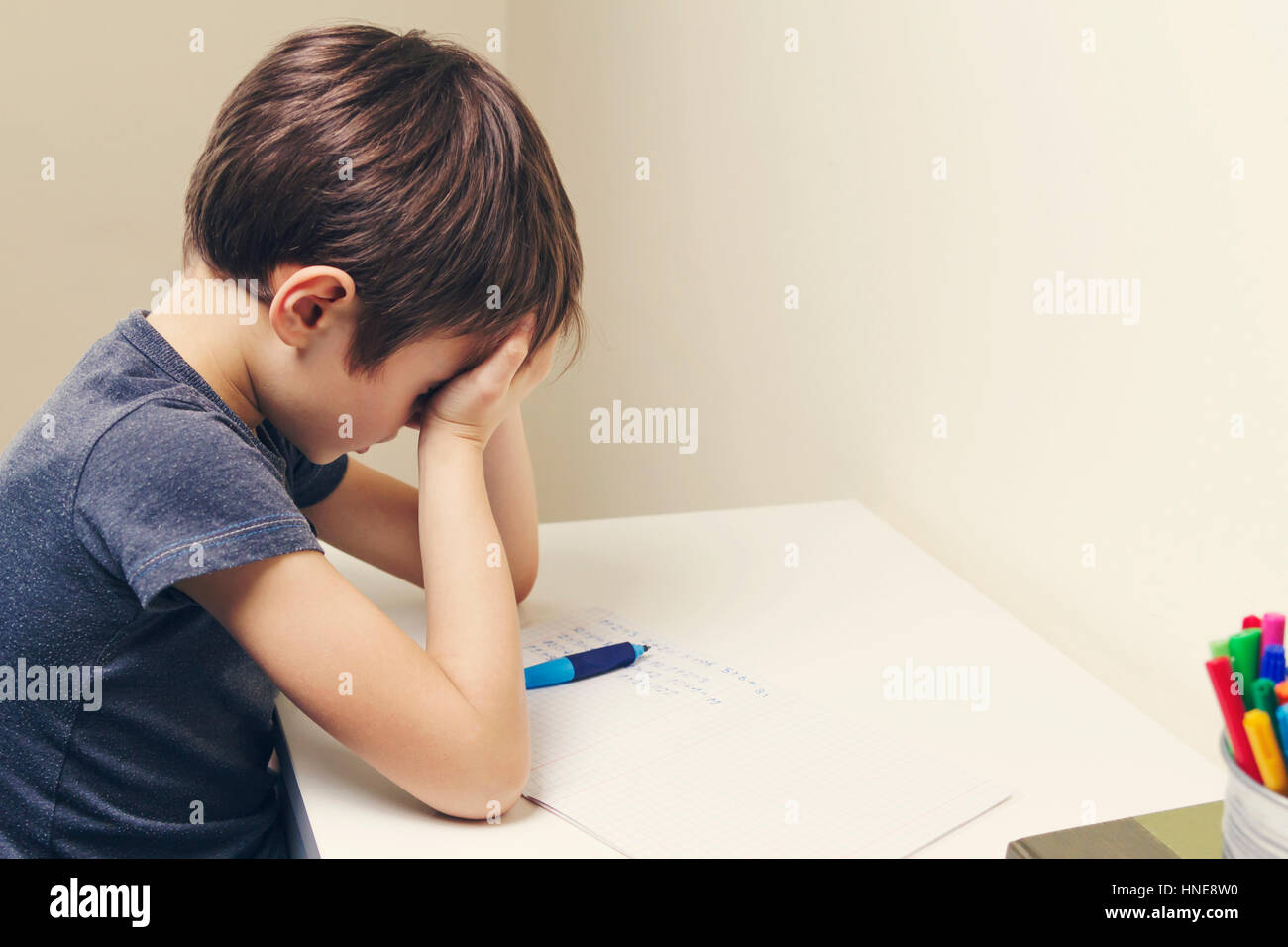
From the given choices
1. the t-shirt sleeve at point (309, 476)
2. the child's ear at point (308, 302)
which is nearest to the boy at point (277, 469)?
the child's ear at point (308, 302)

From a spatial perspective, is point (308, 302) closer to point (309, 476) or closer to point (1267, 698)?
point (309, 476)

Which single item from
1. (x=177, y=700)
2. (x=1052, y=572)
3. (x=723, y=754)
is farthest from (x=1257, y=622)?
(x=177, y=700)

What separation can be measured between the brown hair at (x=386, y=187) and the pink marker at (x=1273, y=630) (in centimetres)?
46

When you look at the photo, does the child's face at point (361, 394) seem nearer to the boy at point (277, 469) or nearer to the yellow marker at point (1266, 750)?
the boy at point (277, 469)

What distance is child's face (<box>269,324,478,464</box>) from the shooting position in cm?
72

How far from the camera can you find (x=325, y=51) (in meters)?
0.72

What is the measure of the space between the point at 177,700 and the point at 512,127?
0.42 metres

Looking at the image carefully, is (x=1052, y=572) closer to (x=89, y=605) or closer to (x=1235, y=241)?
(x=1235, y=241)

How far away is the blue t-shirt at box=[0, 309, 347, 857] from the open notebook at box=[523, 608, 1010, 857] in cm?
21

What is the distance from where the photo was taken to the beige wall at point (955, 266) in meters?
0.73

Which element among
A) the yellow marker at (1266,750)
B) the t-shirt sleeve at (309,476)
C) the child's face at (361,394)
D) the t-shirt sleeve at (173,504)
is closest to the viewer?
the yellow marker at (1266,750)

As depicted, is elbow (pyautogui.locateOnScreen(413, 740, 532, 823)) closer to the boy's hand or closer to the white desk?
the white desk

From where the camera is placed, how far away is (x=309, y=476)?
2.99 feet

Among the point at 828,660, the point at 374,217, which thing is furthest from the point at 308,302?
the point at 828,660
